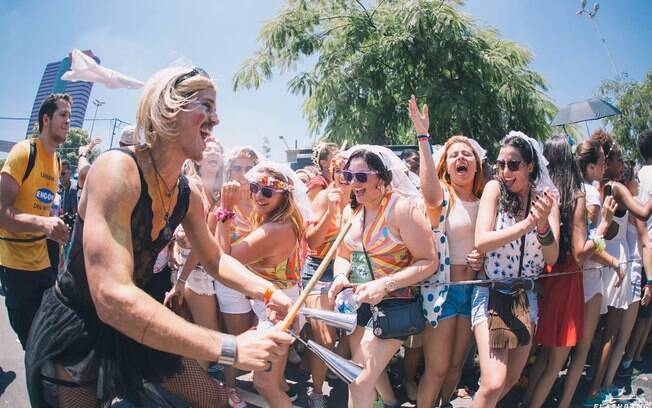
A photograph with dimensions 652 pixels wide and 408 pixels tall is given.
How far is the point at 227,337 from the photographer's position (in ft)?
4.63

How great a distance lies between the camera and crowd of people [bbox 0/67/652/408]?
1698 millimetres

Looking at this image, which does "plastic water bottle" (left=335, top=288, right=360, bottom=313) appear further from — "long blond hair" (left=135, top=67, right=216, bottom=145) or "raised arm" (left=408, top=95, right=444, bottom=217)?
"long blond hair" (left=135, top=67, right=216, bottom=145)

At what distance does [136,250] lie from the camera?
1772mm

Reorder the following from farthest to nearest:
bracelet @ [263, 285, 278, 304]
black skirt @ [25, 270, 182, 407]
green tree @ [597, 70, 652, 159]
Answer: green tree @ [597, 70, 652, 159] → bracelet @ [263, 285, 278, 304] → black skirt @ [25, 270, 182, 407]

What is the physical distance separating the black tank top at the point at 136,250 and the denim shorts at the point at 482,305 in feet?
6.62

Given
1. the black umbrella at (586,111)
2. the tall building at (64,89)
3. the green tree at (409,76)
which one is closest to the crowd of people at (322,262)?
the black umbrella at (586,111)

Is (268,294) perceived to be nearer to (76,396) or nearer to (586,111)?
(76,396)

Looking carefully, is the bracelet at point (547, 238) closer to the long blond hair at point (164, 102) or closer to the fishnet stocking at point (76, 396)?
the long blond hair at point (164, 102)

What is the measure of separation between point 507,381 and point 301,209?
194cm

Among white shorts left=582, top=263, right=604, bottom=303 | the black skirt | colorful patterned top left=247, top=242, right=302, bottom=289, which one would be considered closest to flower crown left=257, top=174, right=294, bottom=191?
colorful patterned top left=247, top=242, right=302, bottom=289

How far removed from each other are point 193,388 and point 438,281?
1.75 metres

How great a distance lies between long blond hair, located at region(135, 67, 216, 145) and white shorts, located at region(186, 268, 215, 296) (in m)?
2.09

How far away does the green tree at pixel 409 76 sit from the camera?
1123 cm

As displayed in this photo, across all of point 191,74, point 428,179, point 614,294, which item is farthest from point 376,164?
point 614,294
